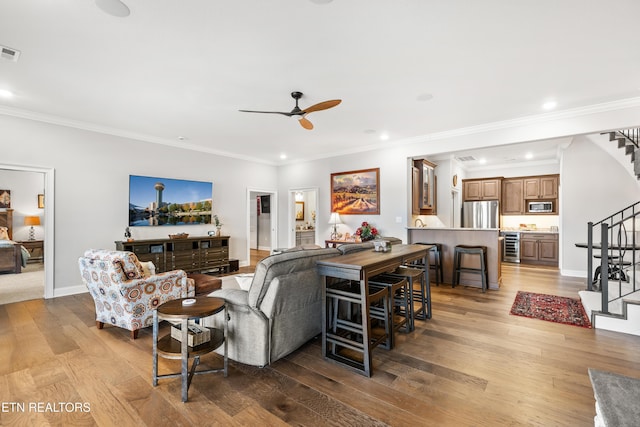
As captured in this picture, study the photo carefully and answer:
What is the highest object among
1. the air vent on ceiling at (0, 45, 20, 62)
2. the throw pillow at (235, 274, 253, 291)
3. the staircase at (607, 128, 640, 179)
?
the air vent on ceiling at (0, 45, 20, 62)

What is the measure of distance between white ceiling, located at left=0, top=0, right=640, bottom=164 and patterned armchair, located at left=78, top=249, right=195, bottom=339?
6.70 ft

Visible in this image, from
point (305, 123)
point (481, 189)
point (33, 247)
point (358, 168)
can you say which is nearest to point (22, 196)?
point (33, 247)

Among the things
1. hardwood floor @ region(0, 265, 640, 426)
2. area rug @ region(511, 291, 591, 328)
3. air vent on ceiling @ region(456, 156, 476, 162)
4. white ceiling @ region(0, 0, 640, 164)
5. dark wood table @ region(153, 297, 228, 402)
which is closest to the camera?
hardwood floor @ region(0, 265, 640, 426)

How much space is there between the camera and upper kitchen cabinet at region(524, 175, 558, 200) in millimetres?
7746

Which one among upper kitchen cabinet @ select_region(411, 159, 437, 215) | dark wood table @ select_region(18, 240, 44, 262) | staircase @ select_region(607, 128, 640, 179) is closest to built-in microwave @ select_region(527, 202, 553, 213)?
staircase @ select_region(607, 128, 640, 179)

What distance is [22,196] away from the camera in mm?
7734

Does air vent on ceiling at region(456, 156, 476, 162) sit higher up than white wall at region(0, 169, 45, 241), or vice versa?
air vent on ceiling at region(456, 156, 476, 162)

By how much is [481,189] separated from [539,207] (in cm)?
150

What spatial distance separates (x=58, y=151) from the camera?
15.4ft

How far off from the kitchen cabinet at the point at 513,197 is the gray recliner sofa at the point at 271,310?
7.87 m

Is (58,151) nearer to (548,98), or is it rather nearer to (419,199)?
(419,199)

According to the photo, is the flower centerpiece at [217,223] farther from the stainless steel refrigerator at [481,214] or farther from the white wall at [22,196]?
the stainless steel refrigerator at [481,214]

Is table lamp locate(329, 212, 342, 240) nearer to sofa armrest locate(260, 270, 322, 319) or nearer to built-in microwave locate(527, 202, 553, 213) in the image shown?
sofa armrest locate(260, 270, 322, 319)

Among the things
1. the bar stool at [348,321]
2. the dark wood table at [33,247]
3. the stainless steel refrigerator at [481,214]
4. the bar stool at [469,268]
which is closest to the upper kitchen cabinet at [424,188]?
the bar stool at [469,268]
